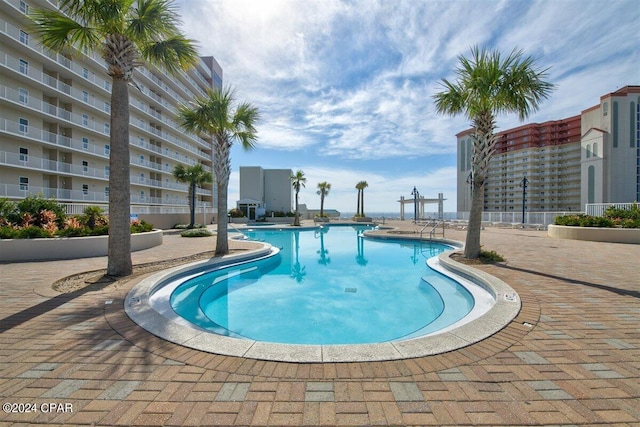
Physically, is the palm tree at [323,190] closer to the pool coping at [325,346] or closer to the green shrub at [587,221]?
the green shrub at [587,221]

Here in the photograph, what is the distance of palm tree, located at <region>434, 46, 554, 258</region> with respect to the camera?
764 centimetres

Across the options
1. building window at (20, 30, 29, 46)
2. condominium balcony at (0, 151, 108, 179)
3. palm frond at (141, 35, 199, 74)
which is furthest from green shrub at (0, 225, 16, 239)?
building window at (20, 30, 29, 46)

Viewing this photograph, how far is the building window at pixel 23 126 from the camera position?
1867 centimetres

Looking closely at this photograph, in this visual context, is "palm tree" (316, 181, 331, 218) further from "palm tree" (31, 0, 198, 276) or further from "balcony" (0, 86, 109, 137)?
"palm tree" (31, 0, 198, 276)

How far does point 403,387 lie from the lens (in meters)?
2.34

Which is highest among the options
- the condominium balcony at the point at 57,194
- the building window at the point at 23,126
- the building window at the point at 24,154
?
the building window at the point at 23,126

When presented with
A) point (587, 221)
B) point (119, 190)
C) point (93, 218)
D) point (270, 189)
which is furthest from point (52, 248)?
point (270, 189)

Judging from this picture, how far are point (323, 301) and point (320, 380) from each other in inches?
155

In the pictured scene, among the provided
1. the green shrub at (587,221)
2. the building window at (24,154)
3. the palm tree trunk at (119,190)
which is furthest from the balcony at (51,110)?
the green shrub at (587,221)

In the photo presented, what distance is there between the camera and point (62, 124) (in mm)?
22016

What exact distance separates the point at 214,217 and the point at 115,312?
32359 millimetres

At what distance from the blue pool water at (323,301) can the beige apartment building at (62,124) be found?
1161 centimetres

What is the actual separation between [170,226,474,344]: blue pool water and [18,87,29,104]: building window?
22866 millimetres

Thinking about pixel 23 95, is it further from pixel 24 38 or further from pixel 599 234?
pixel 599 234
